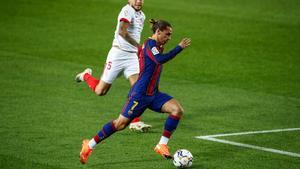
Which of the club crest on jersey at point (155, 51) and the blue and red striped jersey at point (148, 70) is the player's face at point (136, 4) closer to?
the blue and red striped jersey at point (148, 70)

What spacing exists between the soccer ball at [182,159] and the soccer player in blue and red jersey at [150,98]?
36 cm

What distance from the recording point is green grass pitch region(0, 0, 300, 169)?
12383 mm

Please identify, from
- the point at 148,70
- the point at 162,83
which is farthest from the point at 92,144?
the point at 162,83

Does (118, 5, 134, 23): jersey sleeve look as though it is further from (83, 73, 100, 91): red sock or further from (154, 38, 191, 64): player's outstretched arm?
(154, 38, 191, 64): player's outstretched arm

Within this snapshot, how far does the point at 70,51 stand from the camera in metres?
22.2

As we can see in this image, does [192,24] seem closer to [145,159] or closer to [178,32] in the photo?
[178,32]

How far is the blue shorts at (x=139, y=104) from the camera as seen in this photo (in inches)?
467

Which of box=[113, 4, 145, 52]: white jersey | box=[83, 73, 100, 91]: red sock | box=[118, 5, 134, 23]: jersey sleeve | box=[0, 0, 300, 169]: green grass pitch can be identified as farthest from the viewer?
box=[83, 73, 100, 91]: red sock

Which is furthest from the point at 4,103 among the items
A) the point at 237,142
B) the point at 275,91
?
Answer: the point at 275,91

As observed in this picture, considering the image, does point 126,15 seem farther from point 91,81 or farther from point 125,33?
point 91,81

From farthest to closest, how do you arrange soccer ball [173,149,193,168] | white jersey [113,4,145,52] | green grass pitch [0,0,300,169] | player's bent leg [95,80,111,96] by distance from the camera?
player's bent leg [95,80,111,96] < white jersey [113,4,145,52] < green grass pitch [0,0,300,169] < soccer ball [173,149,193,168]

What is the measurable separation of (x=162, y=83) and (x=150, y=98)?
21.5 ft

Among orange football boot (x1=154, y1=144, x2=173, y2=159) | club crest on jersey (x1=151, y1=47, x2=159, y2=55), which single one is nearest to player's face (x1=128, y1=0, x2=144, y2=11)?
club crest on jersey (x1=151, y1=47, x2=159, y2=55)

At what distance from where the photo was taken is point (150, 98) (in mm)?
11977
